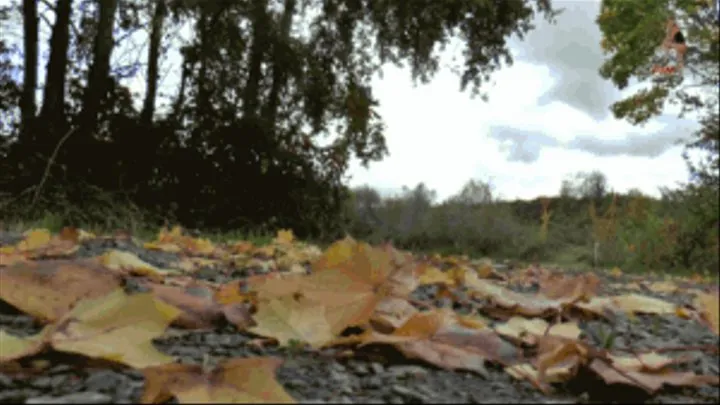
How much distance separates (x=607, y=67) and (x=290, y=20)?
1202 centimetres

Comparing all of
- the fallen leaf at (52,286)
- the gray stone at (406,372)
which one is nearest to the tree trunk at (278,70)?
the fallen leaf at (52,286)

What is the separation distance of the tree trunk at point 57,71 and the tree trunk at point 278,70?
1975 millimetres

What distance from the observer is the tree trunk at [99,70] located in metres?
8.23

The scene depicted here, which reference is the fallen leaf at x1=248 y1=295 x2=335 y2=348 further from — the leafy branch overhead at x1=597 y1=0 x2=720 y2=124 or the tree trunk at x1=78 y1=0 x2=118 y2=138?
the leafy branch overhead at x1=597 y1=0 x2=720 y2=124

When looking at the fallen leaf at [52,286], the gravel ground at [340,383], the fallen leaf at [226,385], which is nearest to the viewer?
the fallen leaf at [226,385]

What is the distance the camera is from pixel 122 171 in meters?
8.10

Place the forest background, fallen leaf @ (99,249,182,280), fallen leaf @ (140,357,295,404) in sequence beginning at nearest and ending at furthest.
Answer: fallen leaf @ (140,357,295,404) < fallen leaf @ (99,249,182,280) < the forest background

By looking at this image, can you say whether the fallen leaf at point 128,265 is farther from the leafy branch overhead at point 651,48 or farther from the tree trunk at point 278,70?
the leafy branch overhead at point 651,48

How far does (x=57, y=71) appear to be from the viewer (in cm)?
851

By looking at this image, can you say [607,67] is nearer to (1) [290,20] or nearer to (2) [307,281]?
(1) [290,20]

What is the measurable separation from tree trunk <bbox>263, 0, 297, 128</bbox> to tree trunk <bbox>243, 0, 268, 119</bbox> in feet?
0.44

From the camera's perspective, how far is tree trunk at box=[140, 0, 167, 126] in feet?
28.0

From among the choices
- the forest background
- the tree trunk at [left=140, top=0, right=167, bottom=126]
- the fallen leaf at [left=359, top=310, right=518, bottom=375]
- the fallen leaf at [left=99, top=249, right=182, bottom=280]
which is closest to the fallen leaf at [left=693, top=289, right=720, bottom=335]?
the fallen leaf at [left=359, top=310, right=518, bottom=375]

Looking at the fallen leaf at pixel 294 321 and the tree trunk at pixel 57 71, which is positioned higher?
the tree trunk at pixel 57 71
